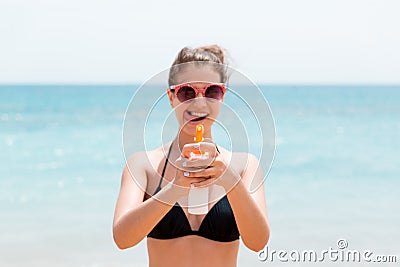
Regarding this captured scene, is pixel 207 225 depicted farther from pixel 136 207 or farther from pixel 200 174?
pixel 200 174

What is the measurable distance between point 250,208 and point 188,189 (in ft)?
0.82

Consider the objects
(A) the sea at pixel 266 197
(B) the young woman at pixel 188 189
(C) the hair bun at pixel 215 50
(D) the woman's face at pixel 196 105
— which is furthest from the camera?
(A) the sea at pixel 266 197

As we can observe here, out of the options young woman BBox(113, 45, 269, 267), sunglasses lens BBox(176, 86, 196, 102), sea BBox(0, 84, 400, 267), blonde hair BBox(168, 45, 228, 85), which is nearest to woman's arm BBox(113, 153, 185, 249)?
young woman BBox(113, 45, 269, 267)

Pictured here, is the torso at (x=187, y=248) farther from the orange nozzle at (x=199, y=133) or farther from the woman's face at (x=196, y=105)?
the orange nozzle at (x=199, y=133)

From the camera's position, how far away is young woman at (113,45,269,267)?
2.09 m

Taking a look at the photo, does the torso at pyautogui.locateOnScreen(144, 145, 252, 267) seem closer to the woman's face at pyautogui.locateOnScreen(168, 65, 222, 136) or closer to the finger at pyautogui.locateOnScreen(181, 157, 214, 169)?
the woman's face at pyautogui.locateOnScreen(168, 65, 222, 136)

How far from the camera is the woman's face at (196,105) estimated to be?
2.20m

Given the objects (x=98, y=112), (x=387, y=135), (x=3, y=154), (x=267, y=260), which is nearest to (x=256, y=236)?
(x=267, y=260)

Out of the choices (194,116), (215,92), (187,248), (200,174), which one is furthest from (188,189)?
(187,248)

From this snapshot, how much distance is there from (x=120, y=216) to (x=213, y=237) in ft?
1.23

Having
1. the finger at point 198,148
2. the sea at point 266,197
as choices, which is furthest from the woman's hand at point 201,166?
the sea at point 266,197

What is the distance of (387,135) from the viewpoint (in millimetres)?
19594

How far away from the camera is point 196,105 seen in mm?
2221

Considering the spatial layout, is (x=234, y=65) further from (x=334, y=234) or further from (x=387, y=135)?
(x=387, y=135)
